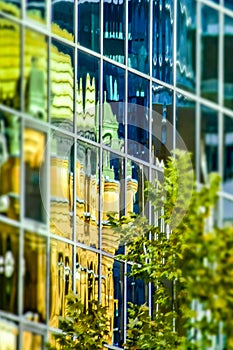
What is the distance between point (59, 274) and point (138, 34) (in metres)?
0.83

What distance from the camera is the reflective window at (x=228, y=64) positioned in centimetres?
525

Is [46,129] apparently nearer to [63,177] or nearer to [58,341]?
[63,177]

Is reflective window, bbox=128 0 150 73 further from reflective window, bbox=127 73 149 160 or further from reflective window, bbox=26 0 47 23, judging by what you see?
reflective window, bbox=26 0 47 23

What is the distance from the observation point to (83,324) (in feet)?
17.1

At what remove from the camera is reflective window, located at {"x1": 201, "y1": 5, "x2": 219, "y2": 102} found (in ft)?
17.2

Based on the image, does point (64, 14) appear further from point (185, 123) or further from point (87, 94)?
point (185, 123)

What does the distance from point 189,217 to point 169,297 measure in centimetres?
27

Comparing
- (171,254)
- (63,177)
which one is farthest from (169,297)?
(63,177)

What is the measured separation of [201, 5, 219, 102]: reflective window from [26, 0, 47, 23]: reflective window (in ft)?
1.72

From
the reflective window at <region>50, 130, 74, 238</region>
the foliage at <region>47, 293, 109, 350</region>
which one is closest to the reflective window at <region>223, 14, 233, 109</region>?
the reflective window at <region>50, 130, 74, 238</region>

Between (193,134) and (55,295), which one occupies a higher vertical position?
(193,134)

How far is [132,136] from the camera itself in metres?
5.25

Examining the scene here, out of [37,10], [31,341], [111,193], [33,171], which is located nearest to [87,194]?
[111,193]

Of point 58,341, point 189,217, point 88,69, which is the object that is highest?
point 88,69
